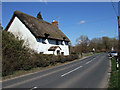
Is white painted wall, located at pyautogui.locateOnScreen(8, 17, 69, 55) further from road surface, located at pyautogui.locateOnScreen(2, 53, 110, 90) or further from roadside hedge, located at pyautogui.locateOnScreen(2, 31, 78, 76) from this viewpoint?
road surface, located at pyautogui.locateOnScreen(2, 53, 110, 90)

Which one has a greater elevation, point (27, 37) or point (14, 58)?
point (27, 37)

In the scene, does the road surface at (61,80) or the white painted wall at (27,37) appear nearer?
the road surface at (61,80)

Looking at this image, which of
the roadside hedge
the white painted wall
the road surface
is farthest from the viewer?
the white painted wall

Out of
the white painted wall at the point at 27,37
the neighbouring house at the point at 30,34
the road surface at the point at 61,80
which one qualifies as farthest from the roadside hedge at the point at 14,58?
the neighbouring house at the point at 30,34

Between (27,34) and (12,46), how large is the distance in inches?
398

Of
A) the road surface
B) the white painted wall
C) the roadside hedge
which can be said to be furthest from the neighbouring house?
the road surface

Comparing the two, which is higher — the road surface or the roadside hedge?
the roadside hedge

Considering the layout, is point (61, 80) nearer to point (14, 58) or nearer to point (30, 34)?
point (14, 58)

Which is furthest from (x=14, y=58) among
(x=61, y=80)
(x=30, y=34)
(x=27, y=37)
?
(x=27, y=37)

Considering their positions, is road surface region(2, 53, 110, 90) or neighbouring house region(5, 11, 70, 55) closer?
road surface region(2, 53, 110, 90)

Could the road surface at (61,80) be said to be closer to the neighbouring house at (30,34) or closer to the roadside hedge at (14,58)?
the roadside hedge at (14,58)

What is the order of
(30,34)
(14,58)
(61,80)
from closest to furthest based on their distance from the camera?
(61,80), (14,58), (30,34)

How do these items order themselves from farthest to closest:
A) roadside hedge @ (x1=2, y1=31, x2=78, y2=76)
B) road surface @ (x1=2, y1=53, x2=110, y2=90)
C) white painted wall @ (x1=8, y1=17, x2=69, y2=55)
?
white painted wall @ (x1=8, y1=17, x2=69, y2=55) < roadside hedge @ (x1=2, y1=31, x2=78, y2=76) < road surface @ (x1=2, y1=53, x2=110, y2=90)

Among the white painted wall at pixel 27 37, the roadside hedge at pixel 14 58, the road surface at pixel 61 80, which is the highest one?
the white painted wall at pixel 27 37
